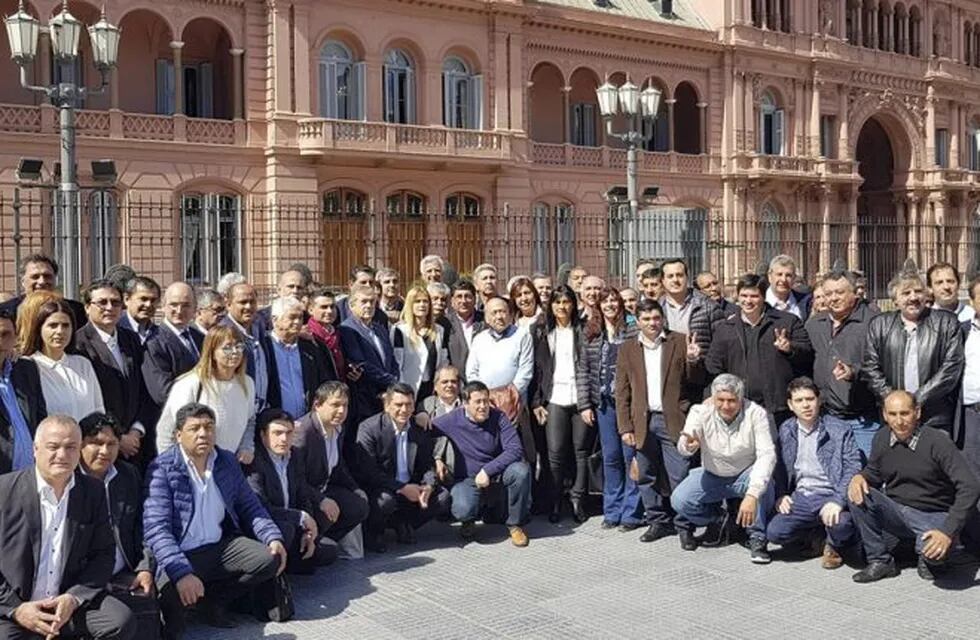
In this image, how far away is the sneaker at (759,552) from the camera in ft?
24.5

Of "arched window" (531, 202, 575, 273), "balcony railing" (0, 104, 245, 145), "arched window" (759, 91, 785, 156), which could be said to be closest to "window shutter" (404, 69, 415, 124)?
"arched window" (531, 202, 575, 273)

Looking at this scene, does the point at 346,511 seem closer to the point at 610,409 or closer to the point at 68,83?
the point at 610,409

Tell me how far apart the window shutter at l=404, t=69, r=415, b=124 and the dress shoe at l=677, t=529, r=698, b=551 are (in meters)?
20.8

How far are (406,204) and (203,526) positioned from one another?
21.0 meters

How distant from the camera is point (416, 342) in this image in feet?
29.2

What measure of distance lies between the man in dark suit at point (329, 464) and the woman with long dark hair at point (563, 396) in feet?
6.27

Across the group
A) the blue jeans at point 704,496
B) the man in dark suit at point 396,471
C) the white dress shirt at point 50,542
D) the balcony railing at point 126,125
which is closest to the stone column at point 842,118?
the balcony railing at point 126,125

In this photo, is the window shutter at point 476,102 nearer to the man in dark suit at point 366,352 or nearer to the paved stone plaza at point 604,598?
the man in dark suit at point 366,352

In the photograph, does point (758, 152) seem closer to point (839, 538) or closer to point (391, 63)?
point (391, 63)

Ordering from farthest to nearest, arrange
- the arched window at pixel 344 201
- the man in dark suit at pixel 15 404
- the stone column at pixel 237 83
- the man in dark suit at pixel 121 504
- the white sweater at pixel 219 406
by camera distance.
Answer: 1. the arched window at pixel 344 201
2. the stone column at pixel 237 83
3. the white sweater at pixel 219 406
4. the man in dark suit at pixel 15 404
5. the man in dark suit at pixel 121 504

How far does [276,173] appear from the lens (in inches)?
960

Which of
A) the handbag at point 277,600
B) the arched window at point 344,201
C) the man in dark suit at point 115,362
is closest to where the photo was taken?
the handbag at point 277,600

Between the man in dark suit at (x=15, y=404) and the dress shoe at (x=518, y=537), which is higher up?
the man in dark suit at (x=15, y=404)

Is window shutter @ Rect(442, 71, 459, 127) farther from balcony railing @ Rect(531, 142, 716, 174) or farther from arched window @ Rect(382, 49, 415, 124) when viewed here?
balcony railing @ Rect(531, 142, 716, 174)
